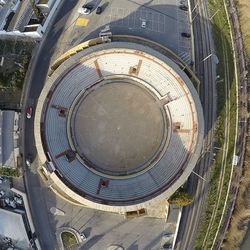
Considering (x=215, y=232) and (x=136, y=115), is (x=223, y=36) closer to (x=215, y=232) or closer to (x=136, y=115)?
(x=136, y=115)

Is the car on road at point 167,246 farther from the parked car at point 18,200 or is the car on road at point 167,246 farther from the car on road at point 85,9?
the car on road at point 85,9

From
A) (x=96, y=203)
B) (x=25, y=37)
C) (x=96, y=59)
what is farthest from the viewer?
(x=25, y=37)

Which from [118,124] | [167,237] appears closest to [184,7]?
[118,124]

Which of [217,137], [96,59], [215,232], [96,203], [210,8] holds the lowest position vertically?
[215,232]

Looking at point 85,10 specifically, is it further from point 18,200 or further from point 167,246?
point 167,246

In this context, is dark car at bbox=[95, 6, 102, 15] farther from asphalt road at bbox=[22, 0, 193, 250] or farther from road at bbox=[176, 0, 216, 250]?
road at bbox=[176, 0, 216, 250]

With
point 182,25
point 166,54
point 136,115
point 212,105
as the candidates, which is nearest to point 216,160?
point 212,105
